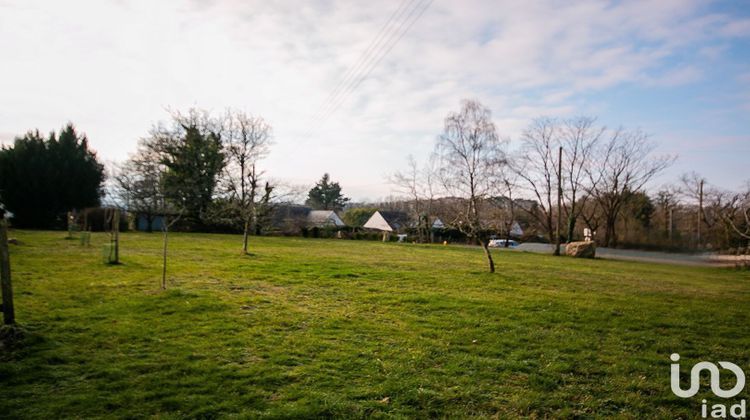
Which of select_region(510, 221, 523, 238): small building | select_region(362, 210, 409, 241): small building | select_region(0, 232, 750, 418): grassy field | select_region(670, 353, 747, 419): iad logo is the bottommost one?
select_region(670, 353, 747, 419): iad logo

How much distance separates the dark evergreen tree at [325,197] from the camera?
6975cm

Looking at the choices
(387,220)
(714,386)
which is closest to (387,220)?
(387,220)

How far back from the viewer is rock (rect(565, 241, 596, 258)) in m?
22.3

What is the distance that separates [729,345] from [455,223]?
29.6ft

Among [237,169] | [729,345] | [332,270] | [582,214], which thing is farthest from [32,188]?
[582,214]

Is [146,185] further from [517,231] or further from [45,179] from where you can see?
[517,231]

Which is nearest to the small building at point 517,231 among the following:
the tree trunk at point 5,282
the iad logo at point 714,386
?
the iad logo at point 714,386

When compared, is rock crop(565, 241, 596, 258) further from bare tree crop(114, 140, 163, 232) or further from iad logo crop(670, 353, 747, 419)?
bare tree crop(114, 140, 163, 232)

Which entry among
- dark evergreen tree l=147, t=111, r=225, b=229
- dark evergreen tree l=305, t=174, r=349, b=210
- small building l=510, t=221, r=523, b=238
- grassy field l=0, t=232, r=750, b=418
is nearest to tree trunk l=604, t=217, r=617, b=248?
grassy field l=0, t=232, r=750, b=418

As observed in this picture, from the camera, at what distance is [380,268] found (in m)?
13.6

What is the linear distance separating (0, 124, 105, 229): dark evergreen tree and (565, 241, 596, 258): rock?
35.8 m

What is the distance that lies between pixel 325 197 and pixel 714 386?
67077 millimetres

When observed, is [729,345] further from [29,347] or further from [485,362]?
[29,347]

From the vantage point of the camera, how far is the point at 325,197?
70125mm
